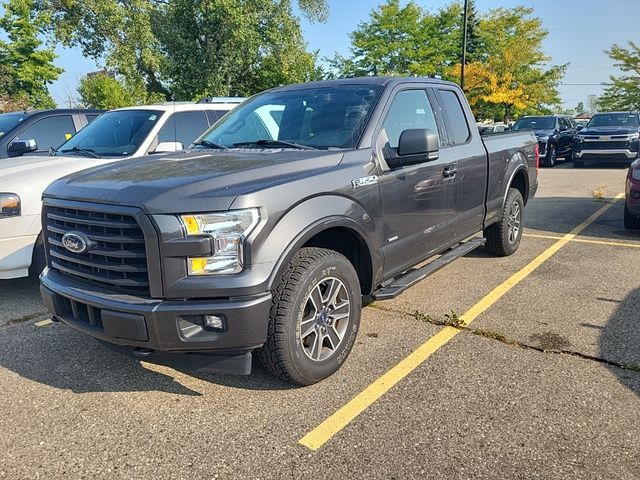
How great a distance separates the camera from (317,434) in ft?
9.22

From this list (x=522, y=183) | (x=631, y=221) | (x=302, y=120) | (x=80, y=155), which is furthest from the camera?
(x=631, y=221)

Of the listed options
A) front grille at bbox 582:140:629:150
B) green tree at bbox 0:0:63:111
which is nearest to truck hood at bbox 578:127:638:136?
front grille at bbox 582:140:629:150

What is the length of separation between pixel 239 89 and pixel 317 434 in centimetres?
2670

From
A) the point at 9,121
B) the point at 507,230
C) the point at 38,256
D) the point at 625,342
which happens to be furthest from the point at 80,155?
the point at 625,342

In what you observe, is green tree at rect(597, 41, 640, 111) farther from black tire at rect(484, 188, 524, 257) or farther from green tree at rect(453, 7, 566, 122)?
black tire at rect(484, 188, 524, 257)

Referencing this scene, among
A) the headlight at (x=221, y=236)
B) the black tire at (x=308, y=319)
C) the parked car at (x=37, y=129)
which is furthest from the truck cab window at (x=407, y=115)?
the parked car at (x=37, y=129)

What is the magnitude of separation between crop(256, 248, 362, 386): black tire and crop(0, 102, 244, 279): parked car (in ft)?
8.71

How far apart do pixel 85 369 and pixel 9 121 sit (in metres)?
4.97

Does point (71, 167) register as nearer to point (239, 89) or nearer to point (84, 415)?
point (84, 415)

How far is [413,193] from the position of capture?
4.03 metres

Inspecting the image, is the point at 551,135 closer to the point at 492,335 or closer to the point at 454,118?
the point at 454,118

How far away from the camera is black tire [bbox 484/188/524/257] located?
5955 millimetres

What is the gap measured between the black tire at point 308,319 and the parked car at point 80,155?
2.65 m

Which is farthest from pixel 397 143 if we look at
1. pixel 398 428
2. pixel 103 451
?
pixel 103 451
